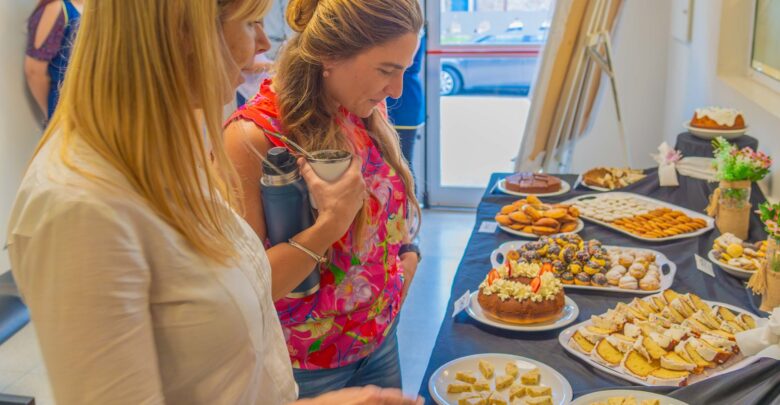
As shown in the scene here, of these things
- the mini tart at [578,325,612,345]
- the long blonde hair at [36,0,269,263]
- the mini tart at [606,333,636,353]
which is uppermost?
the long blonde hair at [36,0,269,263]

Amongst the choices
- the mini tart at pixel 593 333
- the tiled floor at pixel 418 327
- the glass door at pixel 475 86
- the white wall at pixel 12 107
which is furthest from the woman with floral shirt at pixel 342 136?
the glass door at pixel 475 86

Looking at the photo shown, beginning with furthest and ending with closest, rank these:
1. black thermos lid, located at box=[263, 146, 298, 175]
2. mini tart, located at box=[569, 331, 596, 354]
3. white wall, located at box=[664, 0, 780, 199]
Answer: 1. white wall, located at box=[664, 0, 780, 199]
2. mini tart, located at box=[569, 331, 596, 354]
3. black thermos lid, located at box=[263, 146, 298, 175]

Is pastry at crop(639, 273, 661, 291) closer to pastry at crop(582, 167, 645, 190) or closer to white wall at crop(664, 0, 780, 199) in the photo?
white wall at crop(664, 0, 780, 199)

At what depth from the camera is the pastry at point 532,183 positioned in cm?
286

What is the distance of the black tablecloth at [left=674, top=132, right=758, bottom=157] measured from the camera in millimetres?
2617

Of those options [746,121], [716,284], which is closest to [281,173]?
[716,284]

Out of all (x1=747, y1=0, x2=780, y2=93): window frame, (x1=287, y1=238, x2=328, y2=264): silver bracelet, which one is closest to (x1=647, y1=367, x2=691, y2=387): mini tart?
(x1=287, y1=238, x2=328, y2=264): silver bracelet

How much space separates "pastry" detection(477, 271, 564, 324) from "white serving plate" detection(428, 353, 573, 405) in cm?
17

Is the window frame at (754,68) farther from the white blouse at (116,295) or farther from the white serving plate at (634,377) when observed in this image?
the white blouse at (116,295)

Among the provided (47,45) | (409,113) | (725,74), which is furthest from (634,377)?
(47,45)

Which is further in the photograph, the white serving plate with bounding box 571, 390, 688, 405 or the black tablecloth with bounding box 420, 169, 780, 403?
the black tablecloth with bounding box 420, 169, 780, 403

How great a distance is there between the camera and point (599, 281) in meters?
1.92

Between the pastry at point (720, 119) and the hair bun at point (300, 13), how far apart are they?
1.86 meters

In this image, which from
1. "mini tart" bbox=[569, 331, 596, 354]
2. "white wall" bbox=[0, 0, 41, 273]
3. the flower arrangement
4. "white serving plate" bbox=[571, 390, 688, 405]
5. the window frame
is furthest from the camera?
"white wall" bbox=[0, 0, 41, 273]
